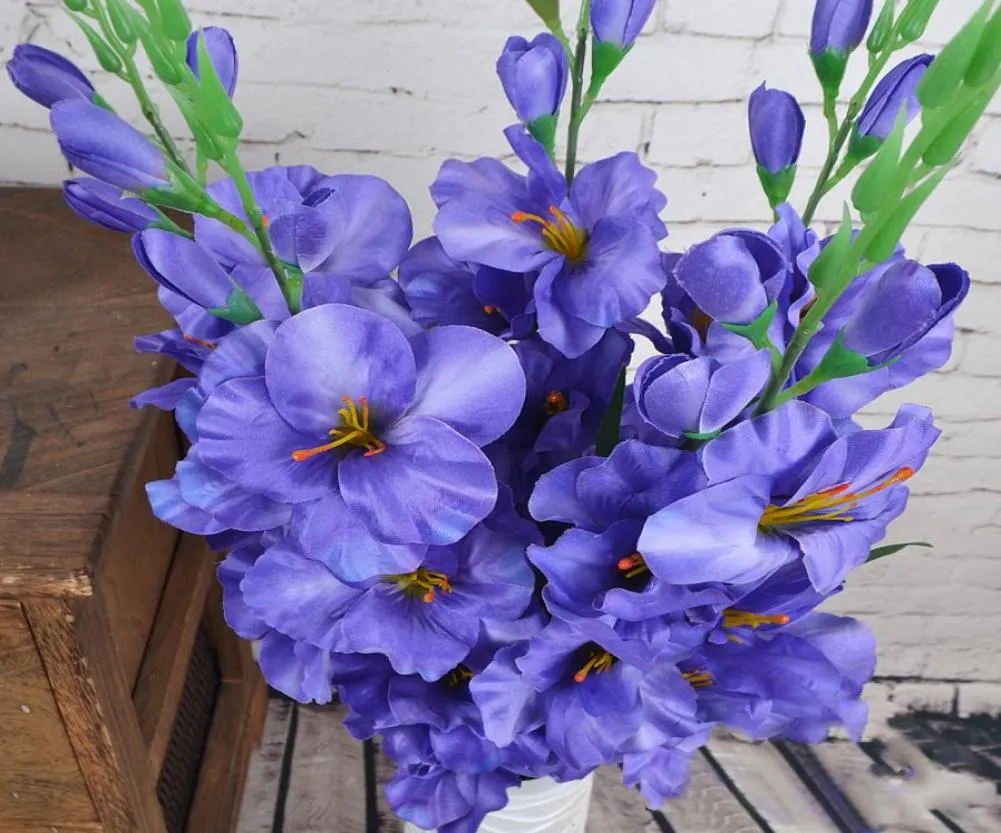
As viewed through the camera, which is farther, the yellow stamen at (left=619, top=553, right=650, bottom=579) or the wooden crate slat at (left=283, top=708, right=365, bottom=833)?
the wooden crate slat at (left=283, top=708, right=365, bottom=833)

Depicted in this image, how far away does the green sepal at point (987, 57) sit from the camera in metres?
0.27

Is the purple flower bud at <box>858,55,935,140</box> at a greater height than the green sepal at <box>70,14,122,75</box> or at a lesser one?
greater

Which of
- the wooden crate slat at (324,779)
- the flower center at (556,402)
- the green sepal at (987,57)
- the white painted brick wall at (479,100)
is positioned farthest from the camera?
the wooden crate slat at (324,779)

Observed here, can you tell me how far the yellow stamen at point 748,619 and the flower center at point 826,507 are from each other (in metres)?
0.06

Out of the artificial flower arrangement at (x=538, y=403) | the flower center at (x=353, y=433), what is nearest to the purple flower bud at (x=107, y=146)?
the artificial flower arrangement at (x=538, y=403)

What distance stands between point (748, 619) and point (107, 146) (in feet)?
1.11

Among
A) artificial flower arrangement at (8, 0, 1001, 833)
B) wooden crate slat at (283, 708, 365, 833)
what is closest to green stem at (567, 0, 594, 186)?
artificial flower arrangement at (8, 0, 1001, 833)

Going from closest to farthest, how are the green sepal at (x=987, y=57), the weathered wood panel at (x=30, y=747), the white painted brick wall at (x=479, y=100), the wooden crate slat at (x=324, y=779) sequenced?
the green sepal at (x=987, y=57) → the weathered wood panel at (x=30, y=747) → the white painted brick wall at (x=479, y=100) → the wooden crate slat at (x=324, y=779)

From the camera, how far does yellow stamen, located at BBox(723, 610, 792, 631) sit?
44cm

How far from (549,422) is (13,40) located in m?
0.61

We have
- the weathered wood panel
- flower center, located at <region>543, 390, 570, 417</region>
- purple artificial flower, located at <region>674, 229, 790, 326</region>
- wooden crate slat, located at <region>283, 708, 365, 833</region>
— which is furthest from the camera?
wooden crate slat, located at <region>283, 708, 365, 833</region>

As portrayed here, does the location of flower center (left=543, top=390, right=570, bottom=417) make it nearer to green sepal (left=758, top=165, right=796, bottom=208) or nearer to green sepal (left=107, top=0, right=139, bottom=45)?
green sepal (left=758, top=165, right=796, bottom=208)

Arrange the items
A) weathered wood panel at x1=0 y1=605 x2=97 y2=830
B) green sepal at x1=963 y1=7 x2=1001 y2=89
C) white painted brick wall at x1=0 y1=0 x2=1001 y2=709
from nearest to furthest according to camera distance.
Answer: green sepal at x1=963 y1=7 x2=1001 y2=89, weathered wood panel at x1=0 y1=605 x2=97 y2=830, white painted brick wall at x1=0 y1=0 x2=1001 y2=709

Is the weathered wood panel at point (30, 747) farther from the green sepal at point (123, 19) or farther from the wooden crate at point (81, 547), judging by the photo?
the green sepal at point (123, 19)
